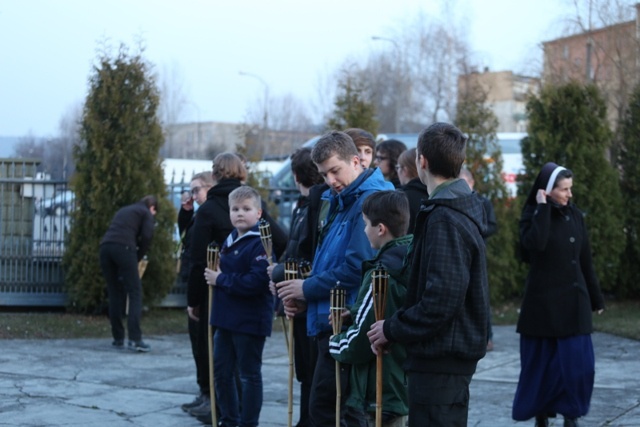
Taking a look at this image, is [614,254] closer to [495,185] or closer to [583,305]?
[495,185]

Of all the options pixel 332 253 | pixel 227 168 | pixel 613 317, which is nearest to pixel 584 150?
pixel 613 317

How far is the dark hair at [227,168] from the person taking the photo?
747cm

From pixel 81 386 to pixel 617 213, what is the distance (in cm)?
979

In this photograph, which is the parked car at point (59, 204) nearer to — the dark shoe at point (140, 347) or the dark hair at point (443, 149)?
the dark shoe at point (140, 347)

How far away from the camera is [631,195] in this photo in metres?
16.1

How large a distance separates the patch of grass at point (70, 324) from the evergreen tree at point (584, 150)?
19.7ft

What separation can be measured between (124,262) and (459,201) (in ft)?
26.1

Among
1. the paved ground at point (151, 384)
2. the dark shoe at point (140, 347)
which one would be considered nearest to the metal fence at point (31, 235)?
the paved ground at point (151, 384)

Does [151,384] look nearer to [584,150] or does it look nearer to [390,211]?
[390,211]

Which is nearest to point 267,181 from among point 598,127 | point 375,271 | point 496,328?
point 496,328

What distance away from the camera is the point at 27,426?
23.9ft

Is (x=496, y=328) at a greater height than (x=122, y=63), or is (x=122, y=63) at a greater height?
(x=122, y=63)

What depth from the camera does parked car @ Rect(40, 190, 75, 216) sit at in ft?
47.2

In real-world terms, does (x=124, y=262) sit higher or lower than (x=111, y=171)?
lower
